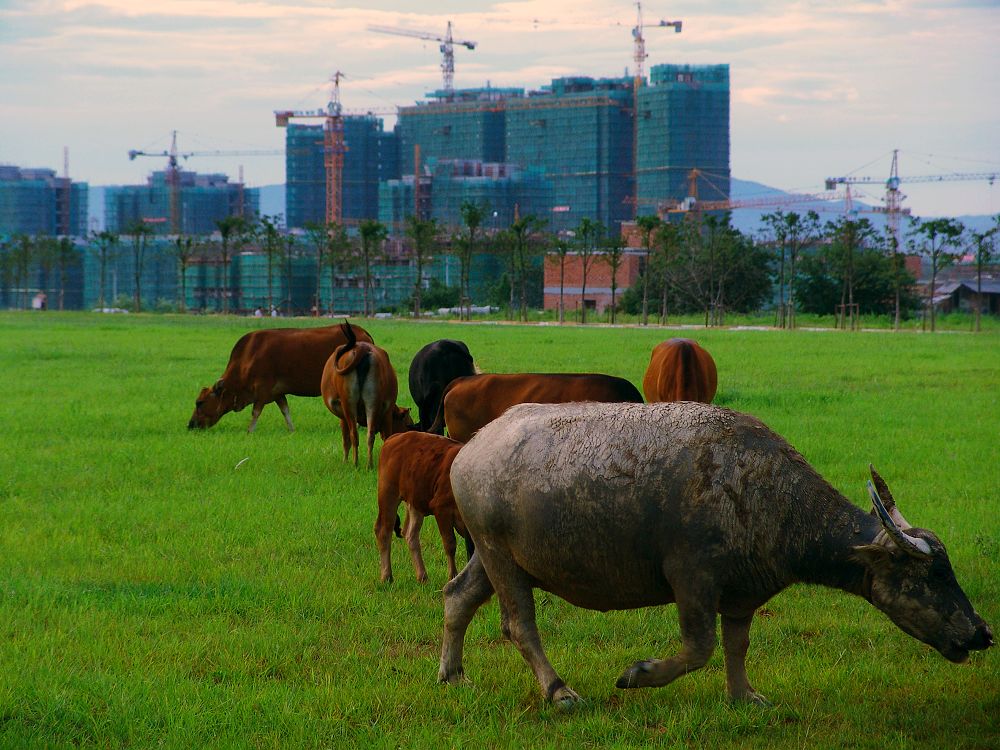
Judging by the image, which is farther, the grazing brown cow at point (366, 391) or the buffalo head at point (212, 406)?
the buffalo head at point (212, 406)

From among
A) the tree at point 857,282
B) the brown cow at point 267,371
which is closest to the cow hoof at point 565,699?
the brown cow at point 267,371

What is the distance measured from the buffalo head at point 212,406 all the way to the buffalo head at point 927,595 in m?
13.3

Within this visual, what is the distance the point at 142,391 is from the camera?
23891 mm

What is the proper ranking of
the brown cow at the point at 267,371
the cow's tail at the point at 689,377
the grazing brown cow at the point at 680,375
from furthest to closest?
1. the brown cow at the point at 267,371
2. the grazing brown cow at the point at 680,375
3. the cow's tail at the point at 689,377

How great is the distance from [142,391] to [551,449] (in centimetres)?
1892

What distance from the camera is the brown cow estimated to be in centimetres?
1780

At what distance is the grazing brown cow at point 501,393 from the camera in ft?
35.1

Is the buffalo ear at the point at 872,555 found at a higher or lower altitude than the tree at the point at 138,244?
lower

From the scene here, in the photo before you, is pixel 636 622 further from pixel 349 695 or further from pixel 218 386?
pixel 218 386

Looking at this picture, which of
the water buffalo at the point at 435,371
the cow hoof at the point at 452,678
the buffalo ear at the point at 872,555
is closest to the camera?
the buffalo ear at the point at 872,555

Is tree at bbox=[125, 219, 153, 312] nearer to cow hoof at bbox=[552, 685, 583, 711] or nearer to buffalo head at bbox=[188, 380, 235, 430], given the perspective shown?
buffalo head at bbox=[188, 380, 235, 430]

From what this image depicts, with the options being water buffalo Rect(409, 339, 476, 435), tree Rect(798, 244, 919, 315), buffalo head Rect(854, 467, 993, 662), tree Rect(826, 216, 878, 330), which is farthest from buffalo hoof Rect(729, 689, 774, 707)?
tree Rect(798, 244, 919, 315)

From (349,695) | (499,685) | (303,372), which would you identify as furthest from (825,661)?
(303,372)

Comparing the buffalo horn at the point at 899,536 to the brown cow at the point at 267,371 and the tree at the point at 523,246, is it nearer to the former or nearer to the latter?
the brown cow at the point at 267,371
